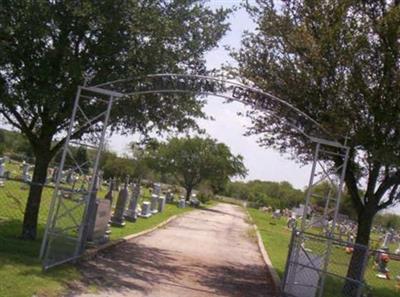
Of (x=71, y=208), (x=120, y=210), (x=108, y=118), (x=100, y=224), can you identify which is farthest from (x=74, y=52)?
(x=120, y=210)

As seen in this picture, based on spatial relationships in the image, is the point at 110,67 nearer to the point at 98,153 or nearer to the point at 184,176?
the point at 98,153

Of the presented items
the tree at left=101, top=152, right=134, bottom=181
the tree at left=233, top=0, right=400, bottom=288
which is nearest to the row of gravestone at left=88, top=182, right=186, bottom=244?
the tree at left=233, top=0, right=400, bottom=288

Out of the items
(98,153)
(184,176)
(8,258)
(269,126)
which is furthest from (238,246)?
(184,176)

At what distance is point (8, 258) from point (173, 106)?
627 cm

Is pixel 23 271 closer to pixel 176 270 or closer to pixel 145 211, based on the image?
pixel 176 270

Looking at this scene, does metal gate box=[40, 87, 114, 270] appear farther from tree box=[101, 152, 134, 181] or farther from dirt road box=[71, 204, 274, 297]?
tree box=[101, 152, 134, 181]

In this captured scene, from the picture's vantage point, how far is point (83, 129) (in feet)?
52.3

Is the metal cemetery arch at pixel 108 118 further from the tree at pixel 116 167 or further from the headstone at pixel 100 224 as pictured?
the tree at pixel 116 167

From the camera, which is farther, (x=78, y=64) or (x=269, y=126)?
(x=269, y=126)

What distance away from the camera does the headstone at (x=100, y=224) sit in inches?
613

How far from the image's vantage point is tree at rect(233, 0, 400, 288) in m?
13.4

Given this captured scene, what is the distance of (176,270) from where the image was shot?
14.9 meters

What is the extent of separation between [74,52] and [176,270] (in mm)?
5666

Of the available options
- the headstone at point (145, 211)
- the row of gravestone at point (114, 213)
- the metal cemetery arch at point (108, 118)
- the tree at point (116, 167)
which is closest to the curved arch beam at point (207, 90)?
the metal cemetery arch at point (108, 118)
